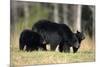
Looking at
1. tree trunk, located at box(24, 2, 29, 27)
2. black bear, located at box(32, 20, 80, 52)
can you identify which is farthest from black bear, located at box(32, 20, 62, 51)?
tree trunk, located at box(24, 2, 29, 27)

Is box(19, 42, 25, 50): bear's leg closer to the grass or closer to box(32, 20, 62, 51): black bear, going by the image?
the grass

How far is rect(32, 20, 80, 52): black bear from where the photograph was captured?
97.5 inches

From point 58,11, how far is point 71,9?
168 mm

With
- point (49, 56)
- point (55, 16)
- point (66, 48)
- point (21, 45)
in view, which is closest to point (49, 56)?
point (49, 56)

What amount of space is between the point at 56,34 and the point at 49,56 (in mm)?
264

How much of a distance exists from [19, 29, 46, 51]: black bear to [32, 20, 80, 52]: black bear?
5 centimetres

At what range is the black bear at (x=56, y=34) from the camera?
2.48 m

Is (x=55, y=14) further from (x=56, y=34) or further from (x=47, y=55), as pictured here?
(x=47, y=55)

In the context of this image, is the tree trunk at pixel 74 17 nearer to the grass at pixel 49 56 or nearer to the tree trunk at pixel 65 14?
the tree trunk at pixel 65 14

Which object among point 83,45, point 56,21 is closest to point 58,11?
point 56,21

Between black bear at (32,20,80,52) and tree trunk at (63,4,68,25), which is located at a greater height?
tree trunk at (63,4,68,25)

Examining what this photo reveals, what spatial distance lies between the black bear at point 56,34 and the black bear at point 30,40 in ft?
0.16

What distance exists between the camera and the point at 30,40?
2.42 metres

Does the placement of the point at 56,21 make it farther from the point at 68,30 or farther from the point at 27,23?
the point at 27,23
